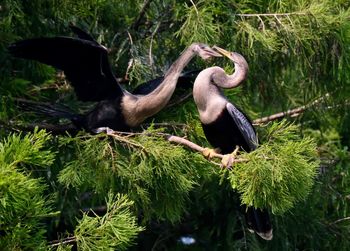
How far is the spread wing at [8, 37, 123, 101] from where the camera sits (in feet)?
13.1

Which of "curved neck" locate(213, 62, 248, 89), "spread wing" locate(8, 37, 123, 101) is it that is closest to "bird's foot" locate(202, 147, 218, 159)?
"curved neck" locate(213, 62, 248, 89)

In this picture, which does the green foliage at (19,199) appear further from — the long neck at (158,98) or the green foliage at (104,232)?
the long neck at (158,98)

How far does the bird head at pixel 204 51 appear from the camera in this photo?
4059mm

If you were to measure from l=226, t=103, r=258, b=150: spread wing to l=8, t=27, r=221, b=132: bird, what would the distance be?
348 millimetres

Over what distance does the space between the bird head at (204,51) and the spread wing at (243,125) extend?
12.8 inches

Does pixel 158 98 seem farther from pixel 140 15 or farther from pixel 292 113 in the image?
pixel 292 113

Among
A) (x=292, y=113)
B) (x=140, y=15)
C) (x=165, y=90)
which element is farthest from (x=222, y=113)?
(x=292, y=113)

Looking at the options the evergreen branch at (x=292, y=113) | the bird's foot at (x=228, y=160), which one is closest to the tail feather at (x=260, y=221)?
the bird's foot at (x=228, y=160)

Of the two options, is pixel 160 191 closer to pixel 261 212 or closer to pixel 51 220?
pixel 261 212

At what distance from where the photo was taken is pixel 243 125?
12.4 feet

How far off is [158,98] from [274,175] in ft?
2.78

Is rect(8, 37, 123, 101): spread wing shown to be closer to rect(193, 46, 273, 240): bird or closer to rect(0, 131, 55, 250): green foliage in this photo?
rect(193, 46, 273, 240): bird

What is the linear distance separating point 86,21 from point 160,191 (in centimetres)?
149

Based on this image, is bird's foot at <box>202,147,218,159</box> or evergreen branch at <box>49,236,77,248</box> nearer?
evergreen branch at <box>49,236,77,248</box>
